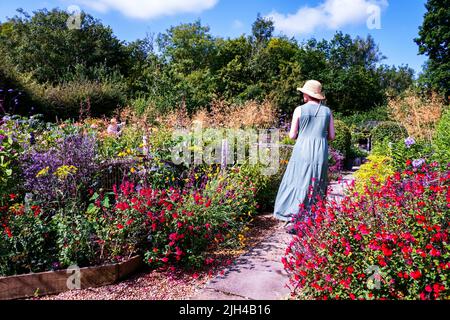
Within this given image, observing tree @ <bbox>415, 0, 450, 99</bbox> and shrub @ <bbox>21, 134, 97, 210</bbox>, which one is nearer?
shrub @ <bbox>21, 134, 97, 210</bbox>

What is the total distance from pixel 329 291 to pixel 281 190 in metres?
1.91

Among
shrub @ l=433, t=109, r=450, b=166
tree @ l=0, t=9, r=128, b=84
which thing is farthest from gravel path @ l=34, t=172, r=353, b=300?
tree @ l=0, t=9, r=128, b=84

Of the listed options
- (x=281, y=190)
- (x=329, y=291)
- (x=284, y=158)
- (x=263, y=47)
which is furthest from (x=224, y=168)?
(x=263, y=47)

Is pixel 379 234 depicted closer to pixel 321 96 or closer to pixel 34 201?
pixel 321 96

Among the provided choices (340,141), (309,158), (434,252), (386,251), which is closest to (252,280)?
(386,251)

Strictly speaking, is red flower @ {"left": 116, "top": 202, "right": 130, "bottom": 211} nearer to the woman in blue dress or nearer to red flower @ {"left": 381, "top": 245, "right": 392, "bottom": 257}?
the woman in blue dress

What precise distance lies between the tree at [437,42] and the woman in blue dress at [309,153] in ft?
81.3

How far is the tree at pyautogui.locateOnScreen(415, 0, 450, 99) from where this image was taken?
24.4 m

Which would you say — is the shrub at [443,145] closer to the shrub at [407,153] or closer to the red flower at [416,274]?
the shrub at [407,153]

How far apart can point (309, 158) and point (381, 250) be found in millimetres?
1800

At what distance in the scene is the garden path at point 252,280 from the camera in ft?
8.48

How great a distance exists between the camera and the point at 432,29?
25375mm

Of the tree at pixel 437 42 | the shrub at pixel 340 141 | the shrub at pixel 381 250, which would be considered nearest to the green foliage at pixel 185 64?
the tree at pixel 437 42

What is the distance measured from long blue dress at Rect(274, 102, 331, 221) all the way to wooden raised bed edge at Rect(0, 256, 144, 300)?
196 cm
